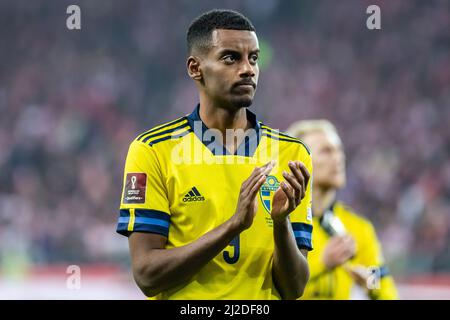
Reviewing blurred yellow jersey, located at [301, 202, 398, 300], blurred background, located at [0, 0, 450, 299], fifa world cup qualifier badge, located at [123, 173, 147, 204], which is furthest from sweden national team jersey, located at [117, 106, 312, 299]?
blurred background, located at [0, 0, 450, 299]

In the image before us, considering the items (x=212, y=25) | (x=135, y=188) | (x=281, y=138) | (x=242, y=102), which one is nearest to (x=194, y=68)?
(x=212, y=25)

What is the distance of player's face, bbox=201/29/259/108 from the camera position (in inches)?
118

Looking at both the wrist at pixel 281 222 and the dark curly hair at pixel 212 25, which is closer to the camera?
the wrist at pixel 281 222

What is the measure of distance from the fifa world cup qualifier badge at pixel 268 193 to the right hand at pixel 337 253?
1713mm

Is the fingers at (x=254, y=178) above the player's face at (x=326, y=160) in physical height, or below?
below

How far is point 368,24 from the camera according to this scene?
15.5m

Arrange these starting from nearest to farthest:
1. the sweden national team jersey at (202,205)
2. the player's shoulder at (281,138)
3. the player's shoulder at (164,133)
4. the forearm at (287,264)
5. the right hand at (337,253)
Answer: the forearm at (287,264) < the sweden national team jersey at (202,205) < the player's shoulder at (164,133) < the player's shoulder at (281,138) < the right hand at (337,253)

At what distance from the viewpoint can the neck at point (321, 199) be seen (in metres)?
5.09

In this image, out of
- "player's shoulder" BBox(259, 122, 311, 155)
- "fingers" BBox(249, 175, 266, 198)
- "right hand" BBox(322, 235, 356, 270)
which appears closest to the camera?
"fingers" BBox(249, 175, 266, 198)

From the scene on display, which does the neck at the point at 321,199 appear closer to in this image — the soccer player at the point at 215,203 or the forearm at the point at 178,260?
the soccer player at the point at 215,203

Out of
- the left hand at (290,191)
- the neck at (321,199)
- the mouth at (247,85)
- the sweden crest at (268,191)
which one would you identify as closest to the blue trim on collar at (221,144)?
the sweden crest at (268,191)

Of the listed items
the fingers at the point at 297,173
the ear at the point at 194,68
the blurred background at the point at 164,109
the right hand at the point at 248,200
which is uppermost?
the blurred background at the point at 164,109

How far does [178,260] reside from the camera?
9.30 feet

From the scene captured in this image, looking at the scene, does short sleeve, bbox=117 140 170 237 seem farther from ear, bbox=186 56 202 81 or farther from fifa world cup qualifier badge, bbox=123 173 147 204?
ear, bbox=186 56 202 81
